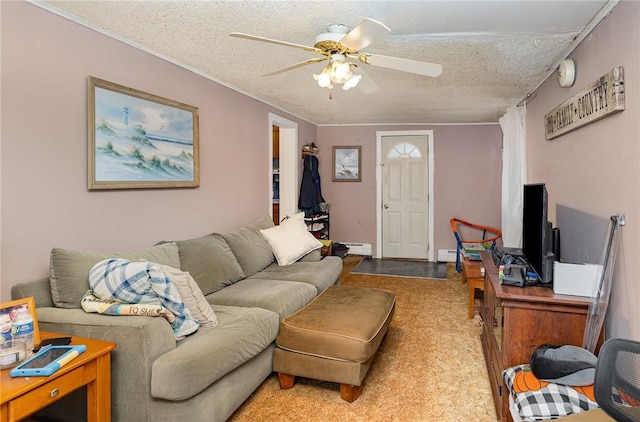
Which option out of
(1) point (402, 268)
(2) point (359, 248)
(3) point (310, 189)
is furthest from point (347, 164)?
(1) point (402, 268)

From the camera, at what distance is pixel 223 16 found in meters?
2.18

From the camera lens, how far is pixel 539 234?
2176 mm

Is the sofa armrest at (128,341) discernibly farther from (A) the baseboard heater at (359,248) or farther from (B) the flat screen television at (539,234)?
(A) the baseboard heater at (359,248)

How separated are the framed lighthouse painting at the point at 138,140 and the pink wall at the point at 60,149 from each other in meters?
0.06

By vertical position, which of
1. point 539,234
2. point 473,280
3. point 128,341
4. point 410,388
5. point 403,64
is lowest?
point 410,388

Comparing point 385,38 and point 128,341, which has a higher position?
point 385,38

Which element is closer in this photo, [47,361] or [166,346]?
[47,361]

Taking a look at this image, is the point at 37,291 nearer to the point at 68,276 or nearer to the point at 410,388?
the point at 68,276

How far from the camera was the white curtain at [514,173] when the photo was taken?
165 inches

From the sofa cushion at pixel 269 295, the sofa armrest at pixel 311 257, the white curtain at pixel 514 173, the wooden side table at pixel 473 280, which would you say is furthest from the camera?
the white curtain at pixel 514 173

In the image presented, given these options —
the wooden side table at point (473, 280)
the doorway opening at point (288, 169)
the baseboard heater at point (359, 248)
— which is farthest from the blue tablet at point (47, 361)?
the baseboard heater at point (359, 248)

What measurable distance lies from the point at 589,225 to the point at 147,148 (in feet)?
9.52

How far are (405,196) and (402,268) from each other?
126 cm

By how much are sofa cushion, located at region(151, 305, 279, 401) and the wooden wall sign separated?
2.16 m
